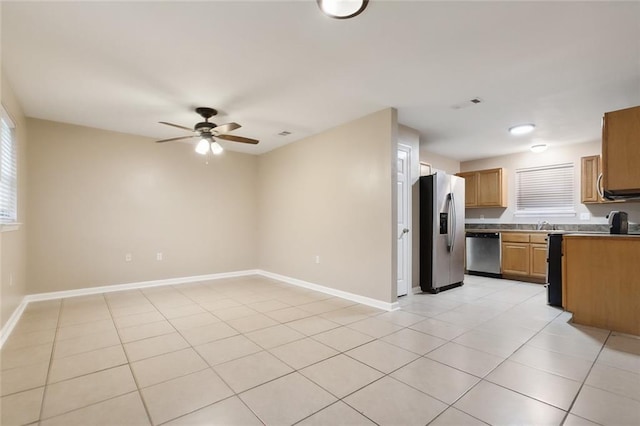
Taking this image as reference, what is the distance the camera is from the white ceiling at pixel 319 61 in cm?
200

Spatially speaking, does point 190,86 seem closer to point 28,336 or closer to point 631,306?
point 28,336

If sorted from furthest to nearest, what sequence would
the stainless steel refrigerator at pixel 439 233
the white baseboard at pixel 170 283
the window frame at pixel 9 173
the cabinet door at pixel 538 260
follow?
the cabinet door at pixel 538 260 < the stainless steel refrigerator at pixel 439 233 < the white baseboard at pixel 170 283 < the window frame at pixel 9 173

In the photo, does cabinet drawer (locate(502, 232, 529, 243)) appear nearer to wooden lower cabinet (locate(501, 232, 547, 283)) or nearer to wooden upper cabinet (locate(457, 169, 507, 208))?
wooden lower cabinet (locate(501, 232, 547, 283))

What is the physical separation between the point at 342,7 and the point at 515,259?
5487 millimetres

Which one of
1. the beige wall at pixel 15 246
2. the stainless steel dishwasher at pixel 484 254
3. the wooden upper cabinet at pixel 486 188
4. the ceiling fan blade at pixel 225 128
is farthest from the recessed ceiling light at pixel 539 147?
the beige wall at pixel 15 246

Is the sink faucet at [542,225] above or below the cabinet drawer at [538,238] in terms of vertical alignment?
above

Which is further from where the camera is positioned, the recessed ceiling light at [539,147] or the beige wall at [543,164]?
the recessed ceiling light at [539,147]

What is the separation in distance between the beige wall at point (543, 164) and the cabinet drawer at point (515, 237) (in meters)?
0.69

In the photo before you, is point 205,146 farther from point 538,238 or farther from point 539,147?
point 538,238

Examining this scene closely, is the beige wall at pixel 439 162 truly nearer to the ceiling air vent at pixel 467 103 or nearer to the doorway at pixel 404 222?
the doorway at pixel 404 222

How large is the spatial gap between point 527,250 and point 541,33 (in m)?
4.32

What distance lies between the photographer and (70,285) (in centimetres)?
426

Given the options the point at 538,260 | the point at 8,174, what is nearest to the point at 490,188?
the point at 538,260

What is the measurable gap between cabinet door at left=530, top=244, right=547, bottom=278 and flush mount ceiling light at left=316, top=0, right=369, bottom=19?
527 cm
